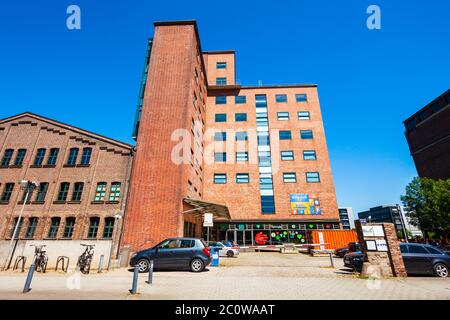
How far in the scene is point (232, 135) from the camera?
33281 millimetres

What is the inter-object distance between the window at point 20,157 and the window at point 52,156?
242cm

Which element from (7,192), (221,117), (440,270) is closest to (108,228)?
(7,192)

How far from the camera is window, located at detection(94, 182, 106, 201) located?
1838 centimetres

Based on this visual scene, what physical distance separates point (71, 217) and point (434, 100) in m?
70.4

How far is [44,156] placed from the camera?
2028cm

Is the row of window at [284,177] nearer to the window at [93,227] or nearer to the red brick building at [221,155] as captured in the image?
the red brick building at [221,155]

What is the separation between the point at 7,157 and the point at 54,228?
9.26 m

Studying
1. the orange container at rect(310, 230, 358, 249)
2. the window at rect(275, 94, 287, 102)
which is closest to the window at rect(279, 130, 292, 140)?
the window at rect(275, 94, 287, 102)

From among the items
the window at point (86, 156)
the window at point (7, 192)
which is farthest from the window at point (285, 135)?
the window at point (7, 192)

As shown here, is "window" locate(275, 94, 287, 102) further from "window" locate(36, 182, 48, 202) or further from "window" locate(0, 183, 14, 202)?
"window" locate(0, 183, 14, 202)

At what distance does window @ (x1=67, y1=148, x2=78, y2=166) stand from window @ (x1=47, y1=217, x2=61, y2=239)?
16.1ft

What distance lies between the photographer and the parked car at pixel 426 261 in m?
10.0
